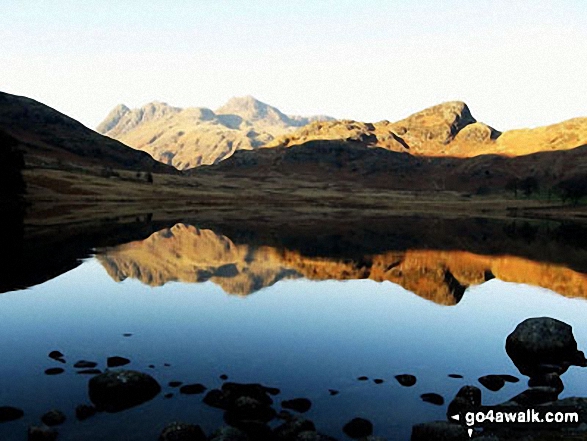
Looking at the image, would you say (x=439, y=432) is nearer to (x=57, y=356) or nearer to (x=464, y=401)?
(x=464, y=401)

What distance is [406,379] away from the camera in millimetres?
26859

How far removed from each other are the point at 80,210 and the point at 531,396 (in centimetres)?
12048

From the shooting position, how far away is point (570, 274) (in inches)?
2518

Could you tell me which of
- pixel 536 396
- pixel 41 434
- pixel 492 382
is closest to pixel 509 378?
pixel 492 382

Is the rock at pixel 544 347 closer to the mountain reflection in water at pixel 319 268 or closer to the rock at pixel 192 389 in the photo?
the mountain reflection in water at pixel 319 268

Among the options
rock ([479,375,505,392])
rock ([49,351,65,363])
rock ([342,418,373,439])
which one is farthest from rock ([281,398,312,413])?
rock ([49,351,65,363])

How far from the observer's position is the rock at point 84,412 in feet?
68.7

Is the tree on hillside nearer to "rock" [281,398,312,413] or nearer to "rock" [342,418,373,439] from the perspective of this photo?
"rock" [281,398,312,413]

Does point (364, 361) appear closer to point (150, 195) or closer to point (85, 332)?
point (85, 332)

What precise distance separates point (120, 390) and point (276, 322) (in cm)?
1740

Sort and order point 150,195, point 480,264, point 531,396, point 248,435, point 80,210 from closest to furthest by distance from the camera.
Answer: point 248,435 < point 531,396 < point 480,264 < point 80,210 < point 150,195

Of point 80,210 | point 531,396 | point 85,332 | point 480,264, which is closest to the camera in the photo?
point 531,396

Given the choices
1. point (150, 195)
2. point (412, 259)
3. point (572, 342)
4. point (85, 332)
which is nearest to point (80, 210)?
point (150, 195)

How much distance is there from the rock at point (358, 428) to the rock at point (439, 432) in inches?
77.6
